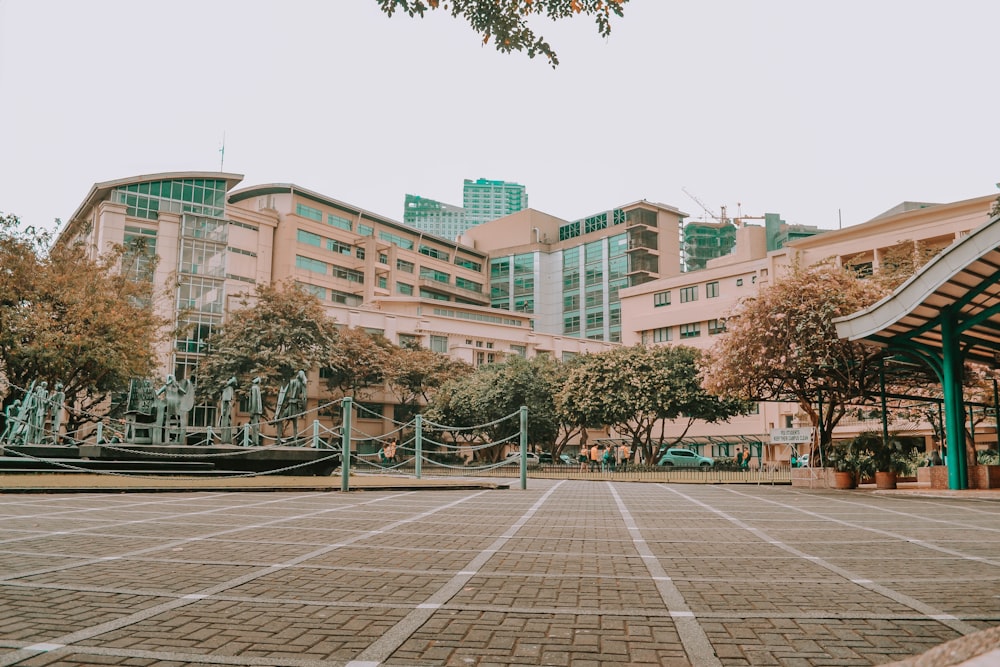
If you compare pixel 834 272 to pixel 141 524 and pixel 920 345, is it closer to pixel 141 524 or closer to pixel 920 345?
pixel 920 345

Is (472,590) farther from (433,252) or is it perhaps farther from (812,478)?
(433,252)

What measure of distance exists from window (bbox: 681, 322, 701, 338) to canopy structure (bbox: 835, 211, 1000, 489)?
39771mm

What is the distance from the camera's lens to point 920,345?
18.5m

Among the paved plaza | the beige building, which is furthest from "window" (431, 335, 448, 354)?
the paved plaza

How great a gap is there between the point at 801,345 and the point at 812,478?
422 centimetres

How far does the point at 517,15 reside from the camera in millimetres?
5785

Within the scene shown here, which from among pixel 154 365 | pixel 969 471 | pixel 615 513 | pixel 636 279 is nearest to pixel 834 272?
pixel 969 471

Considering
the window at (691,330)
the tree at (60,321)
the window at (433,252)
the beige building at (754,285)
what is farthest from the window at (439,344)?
the tree at (60,321)

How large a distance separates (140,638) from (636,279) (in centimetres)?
8334

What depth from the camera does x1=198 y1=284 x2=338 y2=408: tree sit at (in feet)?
142

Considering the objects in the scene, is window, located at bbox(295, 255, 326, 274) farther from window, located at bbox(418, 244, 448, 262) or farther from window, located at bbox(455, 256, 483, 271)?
window, located at bbox(455, 256, 483, 271)

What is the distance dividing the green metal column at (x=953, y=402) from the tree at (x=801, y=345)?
106 inches

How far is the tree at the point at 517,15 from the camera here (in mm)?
5590

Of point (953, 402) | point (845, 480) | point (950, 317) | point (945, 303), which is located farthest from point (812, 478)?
point (945, 303)
